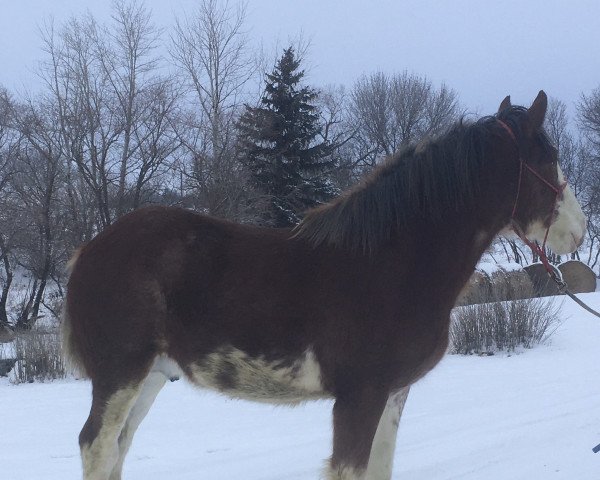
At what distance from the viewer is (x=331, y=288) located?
3.14 m

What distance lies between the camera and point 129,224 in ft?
11.4

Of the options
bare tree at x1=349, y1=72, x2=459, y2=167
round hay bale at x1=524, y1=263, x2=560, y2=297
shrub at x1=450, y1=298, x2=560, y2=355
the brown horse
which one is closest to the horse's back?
the brown horse

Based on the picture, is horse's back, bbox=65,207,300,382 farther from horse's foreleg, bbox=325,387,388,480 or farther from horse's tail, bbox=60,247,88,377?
horse's foreleg, bbox=325,387,388,480

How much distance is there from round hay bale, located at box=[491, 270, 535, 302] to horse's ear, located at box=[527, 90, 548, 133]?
8.25 metres

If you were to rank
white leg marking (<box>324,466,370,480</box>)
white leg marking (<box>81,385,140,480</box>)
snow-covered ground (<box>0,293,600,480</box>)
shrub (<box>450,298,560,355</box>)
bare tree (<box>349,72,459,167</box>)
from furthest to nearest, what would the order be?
bare tree (<box>349,72,459,167</box>) < shrub (<box>450,298,560,355</box>) < snow-covered ground (<box>0,293,600,480</box>) < white leg marking (<box>81,385,140,480</box>) < white leg marking (<box>324,466,370,480</box>)

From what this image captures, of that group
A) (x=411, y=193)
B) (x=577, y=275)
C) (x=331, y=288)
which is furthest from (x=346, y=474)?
(x=577, y=275)

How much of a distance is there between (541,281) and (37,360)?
10.4 m

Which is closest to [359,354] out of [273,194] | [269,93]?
[273,194]

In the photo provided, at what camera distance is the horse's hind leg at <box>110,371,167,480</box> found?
3573mm

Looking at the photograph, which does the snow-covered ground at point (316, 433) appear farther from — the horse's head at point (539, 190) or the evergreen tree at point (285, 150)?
the evergreen tree at point (285, 150)

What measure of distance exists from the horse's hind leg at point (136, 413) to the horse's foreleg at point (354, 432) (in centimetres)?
115

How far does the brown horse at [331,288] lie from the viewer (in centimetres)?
306

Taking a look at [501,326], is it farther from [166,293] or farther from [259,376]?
[166,293]

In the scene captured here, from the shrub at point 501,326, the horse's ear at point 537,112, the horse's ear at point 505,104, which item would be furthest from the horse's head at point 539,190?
the shrub at point 501,326
